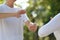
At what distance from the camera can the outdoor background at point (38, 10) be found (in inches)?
426

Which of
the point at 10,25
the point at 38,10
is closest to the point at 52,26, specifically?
the point at 10,25

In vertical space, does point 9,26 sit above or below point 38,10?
above

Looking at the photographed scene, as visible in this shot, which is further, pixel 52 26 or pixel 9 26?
pixel 9 26

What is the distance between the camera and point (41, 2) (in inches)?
460

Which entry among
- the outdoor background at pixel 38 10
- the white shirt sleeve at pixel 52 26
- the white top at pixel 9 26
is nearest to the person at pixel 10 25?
the white top at pixel 9 26

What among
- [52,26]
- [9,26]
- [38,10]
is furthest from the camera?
[38,10]

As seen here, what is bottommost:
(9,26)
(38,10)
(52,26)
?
(38,10)

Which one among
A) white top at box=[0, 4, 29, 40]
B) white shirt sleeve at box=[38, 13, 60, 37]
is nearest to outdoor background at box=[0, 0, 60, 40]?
white top at box=[0, 4, 29, 40]

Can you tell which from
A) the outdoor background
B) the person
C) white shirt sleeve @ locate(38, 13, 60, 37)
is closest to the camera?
white shirt sleeve @ locate(38, 13, 60, 37)

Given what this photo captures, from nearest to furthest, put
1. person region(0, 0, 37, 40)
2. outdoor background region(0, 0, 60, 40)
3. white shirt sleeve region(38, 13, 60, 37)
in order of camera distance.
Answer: white shirt sleeve region(38, 13, 60, 37) → person region(0, 0, 37, 40) → outdoor background region(0, 0, 60, 40)

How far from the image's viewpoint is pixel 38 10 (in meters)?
12.0

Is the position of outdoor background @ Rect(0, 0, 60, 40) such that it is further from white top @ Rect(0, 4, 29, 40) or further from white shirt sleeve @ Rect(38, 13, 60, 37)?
white shirt sleeve @ Rect(38, 13, 60, 37)

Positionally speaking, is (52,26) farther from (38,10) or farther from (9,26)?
(38,10)

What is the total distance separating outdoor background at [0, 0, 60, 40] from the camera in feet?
35.5
